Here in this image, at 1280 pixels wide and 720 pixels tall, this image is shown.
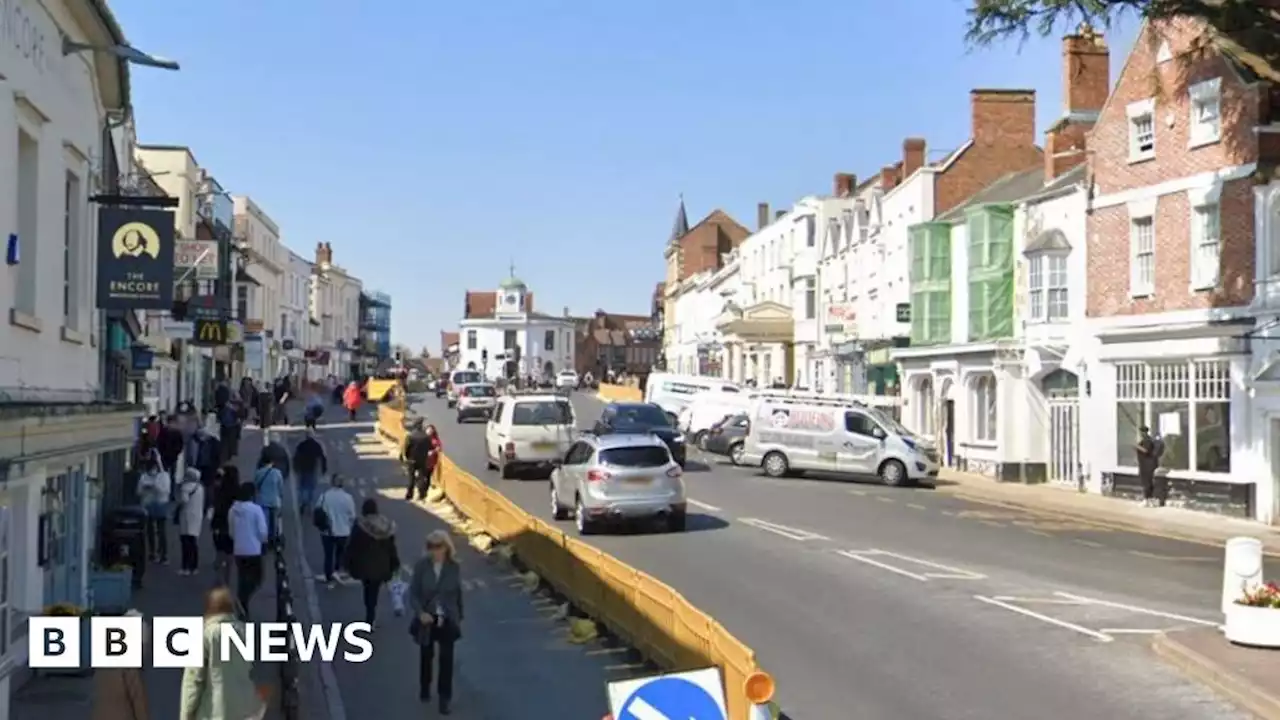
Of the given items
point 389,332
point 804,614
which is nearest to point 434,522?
point 804,614

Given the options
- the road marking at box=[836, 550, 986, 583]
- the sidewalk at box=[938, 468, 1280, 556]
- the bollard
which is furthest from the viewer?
the sidewalk at box=[938, 468, 1280, 556]

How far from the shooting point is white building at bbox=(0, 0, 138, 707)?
11023 mm

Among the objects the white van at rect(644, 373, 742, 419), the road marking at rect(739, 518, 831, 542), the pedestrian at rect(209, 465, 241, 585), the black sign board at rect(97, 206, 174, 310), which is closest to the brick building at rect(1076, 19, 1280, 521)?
the road marking at rect(739, 518, 831, 542)

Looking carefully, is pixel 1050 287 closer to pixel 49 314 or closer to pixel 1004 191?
pixel 1004 191

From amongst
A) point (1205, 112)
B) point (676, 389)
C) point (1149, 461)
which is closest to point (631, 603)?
point (1149, 461)

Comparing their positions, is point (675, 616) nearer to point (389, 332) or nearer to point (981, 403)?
point (981, 403)

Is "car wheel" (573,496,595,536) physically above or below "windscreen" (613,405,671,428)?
below

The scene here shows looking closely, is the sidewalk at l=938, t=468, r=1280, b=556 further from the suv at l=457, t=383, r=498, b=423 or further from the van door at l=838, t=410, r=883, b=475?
the suv at l=457, t=383, r=498, b=423

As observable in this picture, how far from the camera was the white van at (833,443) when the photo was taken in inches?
1436

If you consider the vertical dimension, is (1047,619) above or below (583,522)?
below

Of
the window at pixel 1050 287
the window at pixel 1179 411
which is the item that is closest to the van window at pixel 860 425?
the window at pixel 1050 287

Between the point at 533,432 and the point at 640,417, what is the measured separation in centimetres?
519

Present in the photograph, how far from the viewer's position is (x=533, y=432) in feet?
111

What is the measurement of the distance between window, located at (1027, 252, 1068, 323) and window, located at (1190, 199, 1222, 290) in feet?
20.2
